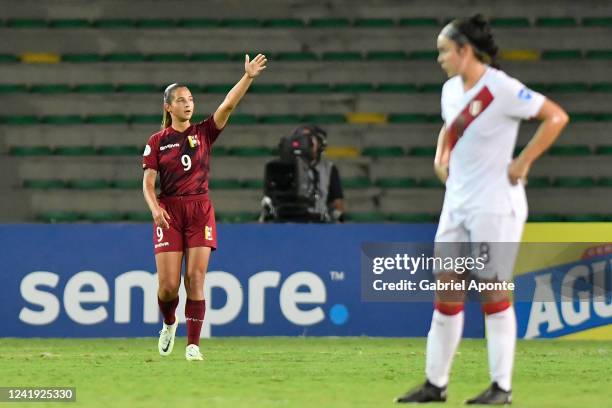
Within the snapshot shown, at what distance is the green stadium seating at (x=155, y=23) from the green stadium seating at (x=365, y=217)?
12.1ft

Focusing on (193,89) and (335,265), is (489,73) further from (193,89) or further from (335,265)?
(193,89)

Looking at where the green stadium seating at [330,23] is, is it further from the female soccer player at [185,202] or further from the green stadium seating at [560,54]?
the female soccer player at [185,202]

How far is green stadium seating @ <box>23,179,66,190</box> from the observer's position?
1527cm

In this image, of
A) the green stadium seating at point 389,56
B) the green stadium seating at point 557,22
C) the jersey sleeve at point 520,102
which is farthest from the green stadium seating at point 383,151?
the jersey sleeve at point 520,102

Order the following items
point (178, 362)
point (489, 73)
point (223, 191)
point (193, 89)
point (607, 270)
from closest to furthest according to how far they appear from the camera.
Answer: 1. point (489, 73)
2. point (178, 362)
3. point (607, 270)
4. point (223, 191)
5. point (193, 89)

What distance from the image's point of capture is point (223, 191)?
48.9ft

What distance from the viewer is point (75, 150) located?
15578mm

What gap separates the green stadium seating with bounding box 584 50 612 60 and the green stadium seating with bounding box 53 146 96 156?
6269 millimetres

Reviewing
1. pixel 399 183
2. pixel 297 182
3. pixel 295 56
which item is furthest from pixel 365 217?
pixel 295 56

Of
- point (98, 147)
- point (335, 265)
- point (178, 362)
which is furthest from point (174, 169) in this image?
point (98, 147)

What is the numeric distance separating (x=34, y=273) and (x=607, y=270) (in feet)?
16.8

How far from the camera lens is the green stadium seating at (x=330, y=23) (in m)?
16.4

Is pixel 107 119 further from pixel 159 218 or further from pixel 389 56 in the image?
pixel 159 218

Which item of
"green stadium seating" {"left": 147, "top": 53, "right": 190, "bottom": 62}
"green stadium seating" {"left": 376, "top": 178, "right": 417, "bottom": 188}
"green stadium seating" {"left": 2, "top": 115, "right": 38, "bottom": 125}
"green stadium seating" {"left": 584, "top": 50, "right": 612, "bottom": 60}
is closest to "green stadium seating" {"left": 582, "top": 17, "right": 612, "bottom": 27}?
"green stadium seating" {"left": 584, "top": 50, "right": 612, "bottom": 60}
